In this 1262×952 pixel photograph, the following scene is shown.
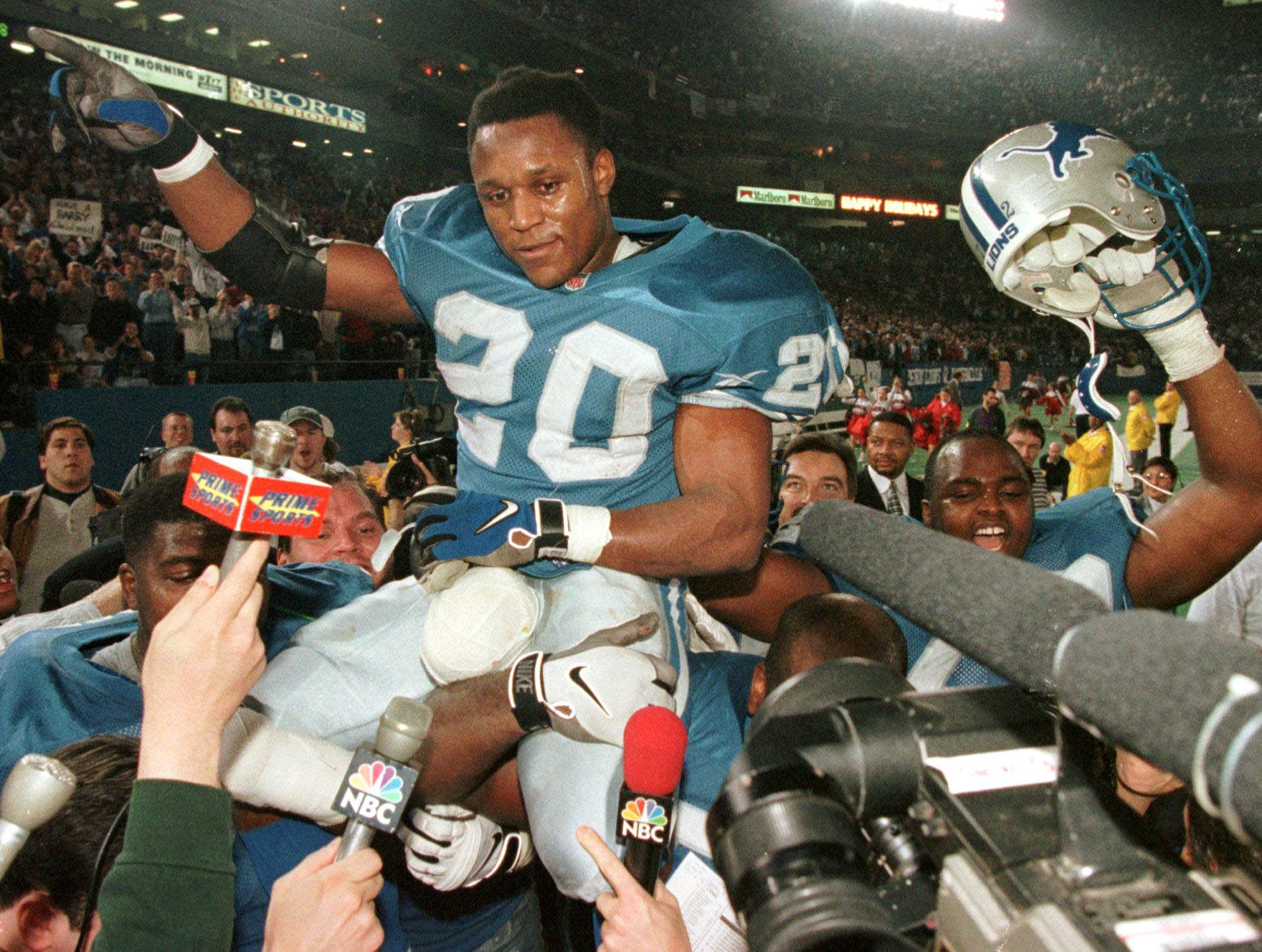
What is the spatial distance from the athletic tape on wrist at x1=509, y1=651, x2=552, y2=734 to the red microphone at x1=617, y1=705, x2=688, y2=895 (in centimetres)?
46

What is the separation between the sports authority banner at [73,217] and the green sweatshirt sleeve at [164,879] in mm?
9133

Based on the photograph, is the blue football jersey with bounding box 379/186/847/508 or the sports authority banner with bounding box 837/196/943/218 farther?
the sports authority banner with bounding box 837/196/943/218

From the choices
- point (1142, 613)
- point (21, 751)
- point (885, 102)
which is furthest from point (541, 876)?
point (885, 102)

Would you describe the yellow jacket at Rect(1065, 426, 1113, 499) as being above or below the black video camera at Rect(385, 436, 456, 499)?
below

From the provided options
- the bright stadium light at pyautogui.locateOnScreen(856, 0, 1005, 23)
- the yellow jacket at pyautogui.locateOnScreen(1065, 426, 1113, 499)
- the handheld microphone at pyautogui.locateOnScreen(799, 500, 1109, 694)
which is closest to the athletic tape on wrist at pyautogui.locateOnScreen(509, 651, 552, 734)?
the handheld microphone at pyautogui.locateOnScreen(799, 500, 1109, 694)

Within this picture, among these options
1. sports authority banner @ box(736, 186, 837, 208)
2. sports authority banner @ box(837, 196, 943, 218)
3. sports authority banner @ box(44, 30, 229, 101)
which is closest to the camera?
sports authority banner @ box(44, 30, 229, 101)

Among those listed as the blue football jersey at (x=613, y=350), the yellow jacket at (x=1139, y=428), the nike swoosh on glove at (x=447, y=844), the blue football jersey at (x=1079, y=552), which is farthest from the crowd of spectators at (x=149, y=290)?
the yellow jacket at (x=1139, y=428)

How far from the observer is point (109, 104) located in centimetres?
191

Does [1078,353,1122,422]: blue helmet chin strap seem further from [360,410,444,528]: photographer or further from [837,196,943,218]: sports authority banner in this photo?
[837,196,943,218]: sports authority banner

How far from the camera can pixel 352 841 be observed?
1390mm

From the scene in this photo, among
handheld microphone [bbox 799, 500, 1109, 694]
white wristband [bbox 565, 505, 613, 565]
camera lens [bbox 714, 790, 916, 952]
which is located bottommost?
camera lens [bbox 714, 790, 916, 952]

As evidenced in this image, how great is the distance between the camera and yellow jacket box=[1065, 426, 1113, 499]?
27.9 feet

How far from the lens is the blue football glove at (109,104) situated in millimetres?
1920

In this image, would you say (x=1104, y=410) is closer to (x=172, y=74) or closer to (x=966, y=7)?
(x=172, y=74)
